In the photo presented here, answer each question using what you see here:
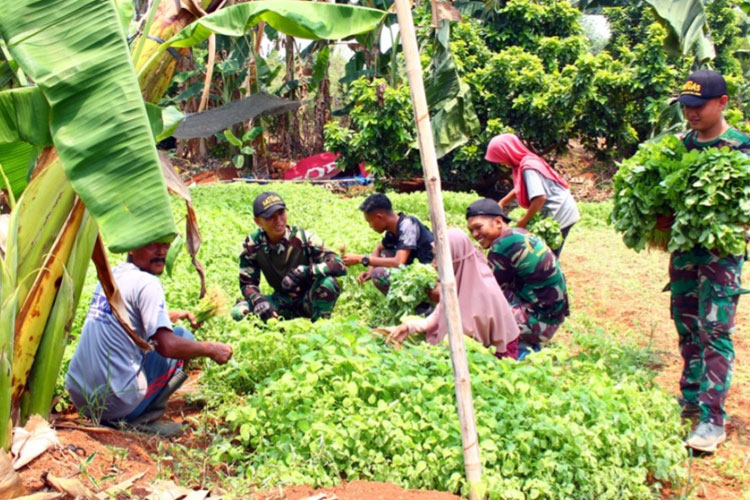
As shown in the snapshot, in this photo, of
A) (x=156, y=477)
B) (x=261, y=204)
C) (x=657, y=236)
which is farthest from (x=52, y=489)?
(x=657, y=236)

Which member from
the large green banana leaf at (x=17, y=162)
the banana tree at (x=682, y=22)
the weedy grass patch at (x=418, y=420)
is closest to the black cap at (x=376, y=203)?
the weedy grass patch at (x=418, y=420)

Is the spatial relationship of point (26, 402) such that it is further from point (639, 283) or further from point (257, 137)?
point (257, 137)

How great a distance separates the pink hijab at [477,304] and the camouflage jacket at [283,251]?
1.56 metres

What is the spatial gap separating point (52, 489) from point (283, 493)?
1023 millimetres

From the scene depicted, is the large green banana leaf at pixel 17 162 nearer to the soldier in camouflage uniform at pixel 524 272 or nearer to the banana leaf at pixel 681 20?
the soldier in camouflage uniform at pixel 524 272

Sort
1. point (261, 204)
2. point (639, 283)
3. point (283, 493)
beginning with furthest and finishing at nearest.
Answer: point (639, 283), point (261, 204), point (283, 493)

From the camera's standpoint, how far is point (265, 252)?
700cm

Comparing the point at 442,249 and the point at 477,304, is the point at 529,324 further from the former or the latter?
the point at 442,249

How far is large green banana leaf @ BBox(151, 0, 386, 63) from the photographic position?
432cm

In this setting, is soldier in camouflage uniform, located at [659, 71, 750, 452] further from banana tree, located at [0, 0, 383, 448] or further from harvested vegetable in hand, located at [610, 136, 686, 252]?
banana tree, located at [0, 0, 383, 448]

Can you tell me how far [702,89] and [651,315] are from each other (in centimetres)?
390

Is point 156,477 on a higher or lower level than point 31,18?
lower

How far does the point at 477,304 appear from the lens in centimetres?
554

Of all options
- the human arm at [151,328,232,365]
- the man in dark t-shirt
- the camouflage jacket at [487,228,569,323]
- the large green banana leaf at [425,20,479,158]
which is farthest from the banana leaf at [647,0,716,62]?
the human arm at [151,328,232,365]
